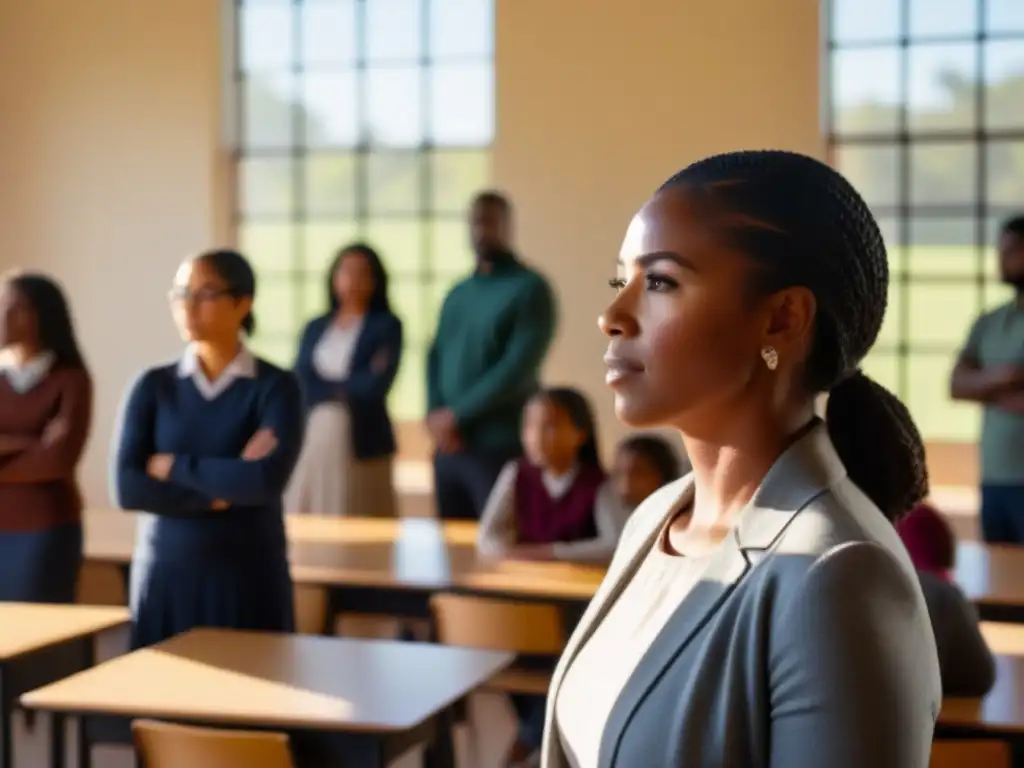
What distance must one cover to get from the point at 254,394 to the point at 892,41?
4827 mm

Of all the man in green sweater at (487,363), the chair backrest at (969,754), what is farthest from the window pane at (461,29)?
the chair backrest at (969,754)

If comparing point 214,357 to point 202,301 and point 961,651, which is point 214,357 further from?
point 961,651

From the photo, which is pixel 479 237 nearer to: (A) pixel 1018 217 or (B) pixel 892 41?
(A) pixel 1018 217

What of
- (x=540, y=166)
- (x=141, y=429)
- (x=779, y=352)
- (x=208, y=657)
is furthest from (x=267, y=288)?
(x=779, y=352)

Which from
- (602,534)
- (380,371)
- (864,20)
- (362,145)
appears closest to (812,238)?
(602,534)

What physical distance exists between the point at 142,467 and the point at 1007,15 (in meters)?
5.29

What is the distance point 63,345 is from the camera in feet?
15.8

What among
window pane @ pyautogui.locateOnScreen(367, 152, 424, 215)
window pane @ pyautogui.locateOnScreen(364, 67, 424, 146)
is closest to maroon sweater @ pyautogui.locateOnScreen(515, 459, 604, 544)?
window pane @ pyautogui.locateOnScreen(367, 152, 424, 215)

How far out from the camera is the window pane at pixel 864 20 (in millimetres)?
7809

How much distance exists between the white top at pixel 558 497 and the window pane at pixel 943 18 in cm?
387

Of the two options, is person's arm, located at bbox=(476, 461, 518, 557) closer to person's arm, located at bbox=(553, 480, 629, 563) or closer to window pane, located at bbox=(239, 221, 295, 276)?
person's arm, located at bbox=(553, 480, 629, 563)

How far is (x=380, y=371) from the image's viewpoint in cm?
596

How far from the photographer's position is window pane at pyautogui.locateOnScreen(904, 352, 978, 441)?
7.82 metres

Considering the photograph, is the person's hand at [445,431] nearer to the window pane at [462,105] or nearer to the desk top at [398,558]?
the desk top at [398,558]
